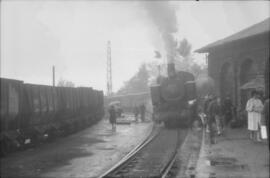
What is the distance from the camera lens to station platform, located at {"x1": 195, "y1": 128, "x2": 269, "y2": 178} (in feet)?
31.7

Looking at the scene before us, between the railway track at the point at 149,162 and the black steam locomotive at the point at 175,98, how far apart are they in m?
5.31

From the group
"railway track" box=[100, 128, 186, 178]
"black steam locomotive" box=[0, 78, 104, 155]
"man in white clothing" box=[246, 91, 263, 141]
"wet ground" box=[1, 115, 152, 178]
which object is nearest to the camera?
"railway track" box=[100, 128, 186, 178]

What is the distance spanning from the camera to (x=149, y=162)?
476 inches

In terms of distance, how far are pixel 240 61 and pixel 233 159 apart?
1264 cm

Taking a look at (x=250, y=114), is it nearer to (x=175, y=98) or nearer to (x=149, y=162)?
(x=149, y=162)

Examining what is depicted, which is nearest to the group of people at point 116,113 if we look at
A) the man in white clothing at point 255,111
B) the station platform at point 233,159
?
the station platform at point 233,159

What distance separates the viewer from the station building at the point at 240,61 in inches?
822

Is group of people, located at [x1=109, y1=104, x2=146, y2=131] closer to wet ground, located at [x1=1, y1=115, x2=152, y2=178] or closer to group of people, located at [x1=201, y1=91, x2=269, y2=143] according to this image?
wet ground, located at [x1=1, y1=115, x2=152, y2=178]

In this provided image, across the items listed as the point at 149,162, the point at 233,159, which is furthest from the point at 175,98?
the point at 233,159

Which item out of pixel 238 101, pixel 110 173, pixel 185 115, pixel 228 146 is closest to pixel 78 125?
pixel 185 115

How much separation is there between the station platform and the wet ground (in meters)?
2.65

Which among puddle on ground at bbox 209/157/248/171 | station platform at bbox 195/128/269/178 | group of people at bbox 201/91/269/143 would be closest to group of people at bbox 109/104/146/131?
group of people at bbox 201/91/269/143

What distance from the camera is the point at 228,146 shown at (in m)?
14.2

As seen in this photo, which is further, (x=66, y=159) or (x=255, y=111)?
(x=255, y=111)
